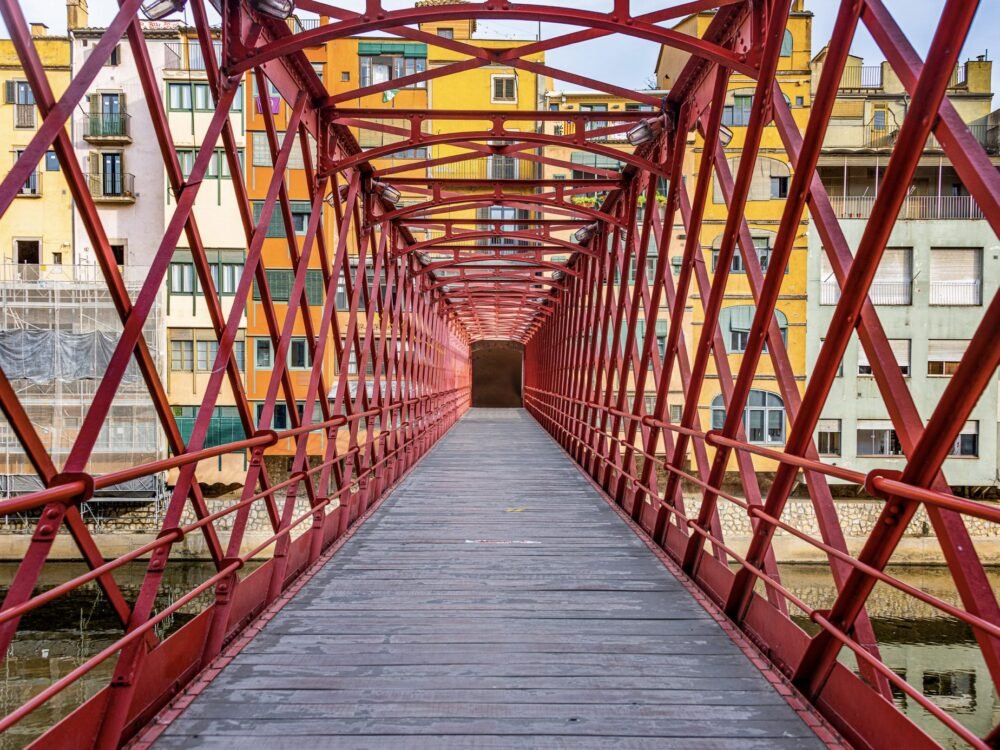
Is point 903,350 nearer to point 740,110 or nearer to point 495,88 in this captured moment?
point 740,110

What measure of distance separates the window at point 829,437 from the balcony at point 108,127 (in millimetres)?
22900

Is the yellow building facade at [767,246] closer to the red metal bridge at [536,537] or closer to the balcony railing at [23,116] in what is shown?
the red metal bridge at [536,537]

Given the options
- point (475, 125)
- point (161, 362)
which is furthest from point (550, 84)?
point (161, 362)

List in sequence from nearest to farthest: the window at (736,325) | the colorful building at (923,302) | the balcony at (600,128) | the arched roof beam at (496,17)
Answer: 1. the arched roof beam at (496,17)
2. the balcony at (600,128)
3. the colorful building at (923,302)
4. the window at (736,325)

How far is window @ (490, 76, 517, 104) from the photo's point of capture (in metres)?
27.6

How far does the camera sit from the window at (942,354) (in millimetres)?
22344

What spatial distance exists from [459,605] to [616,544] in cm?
190

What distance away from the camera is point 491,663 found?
342cm

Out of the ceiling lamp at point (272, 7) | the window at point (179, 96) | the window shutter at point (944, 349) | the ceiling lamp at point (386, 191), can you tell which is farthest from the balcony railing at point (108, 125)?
the window shutter at point (944, 349)

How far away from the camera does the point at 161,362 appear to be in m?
22.3

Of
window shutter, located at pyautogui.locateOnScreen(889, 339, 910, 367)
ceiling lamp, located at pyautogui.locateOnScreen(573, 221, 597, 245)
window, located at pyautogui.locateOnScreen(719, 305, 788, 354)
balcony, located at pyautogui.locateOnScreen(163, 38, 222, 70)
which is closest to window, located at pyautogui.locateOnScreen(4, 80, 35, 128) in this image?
balcony, located at pyautogui.locateOnScreen(163, 38, 222, 70)

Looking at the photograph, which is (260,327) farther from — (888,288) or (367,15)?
(367,15)

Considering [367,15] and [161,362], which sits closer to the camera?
[367,15]

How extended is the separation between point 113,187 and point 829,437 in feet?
76.3
